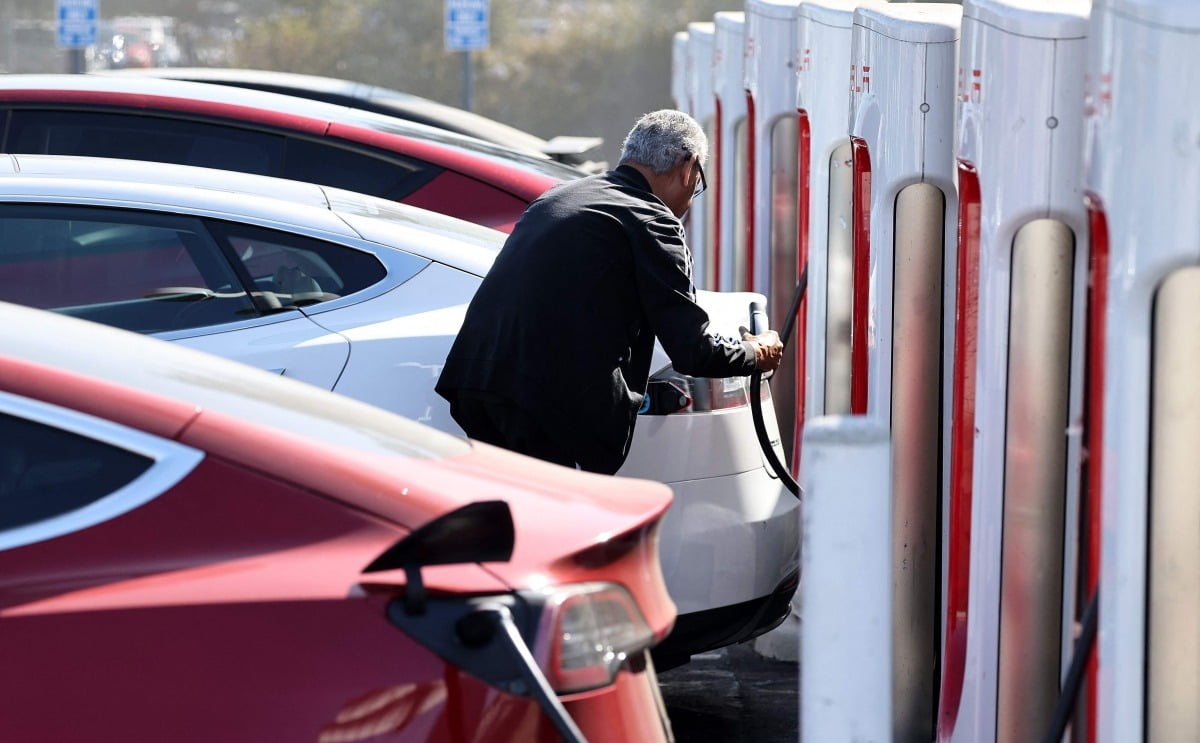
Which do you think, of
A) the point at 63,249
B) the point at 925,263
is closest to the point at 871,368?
the point at 925,263

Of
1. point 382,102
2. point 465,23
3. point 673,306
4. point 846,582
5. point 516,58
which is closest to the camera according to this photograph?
point 846,582

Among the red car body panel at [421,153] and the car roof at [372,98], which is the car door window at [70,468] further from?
the car roof at [372,98]

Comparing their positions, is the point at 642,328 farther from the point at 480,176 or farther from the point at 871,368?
the point at 480,176

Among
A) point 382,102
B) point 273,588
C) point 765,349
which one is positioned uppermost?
point 273,588

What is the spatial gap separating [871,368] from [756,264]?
2.58 meters

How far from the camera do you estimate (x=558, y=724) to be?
266 centimetres

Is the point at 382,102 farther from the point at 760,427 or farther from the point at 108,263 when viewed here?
the point at 760,427

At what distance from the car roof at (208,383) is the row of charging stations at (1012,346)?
78 cm

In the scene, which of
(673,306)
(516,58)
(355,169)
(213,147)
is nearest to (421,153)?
(355,169)

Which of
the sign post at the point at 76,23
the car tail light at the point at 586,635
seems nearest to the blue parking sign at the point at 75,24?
the sign post at the point at 76,23

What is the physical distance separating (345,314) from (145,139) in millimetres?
2689

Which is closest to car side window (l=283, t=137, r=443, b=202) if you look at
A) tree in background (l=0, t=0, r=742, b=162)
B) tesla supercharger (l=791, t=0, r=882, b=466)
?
tesla supercharger (l=791, t=0, r=882, b=466)

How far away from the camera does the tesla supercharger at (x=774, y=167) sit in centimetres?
702

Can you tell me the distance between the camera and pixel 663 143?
189 inches
